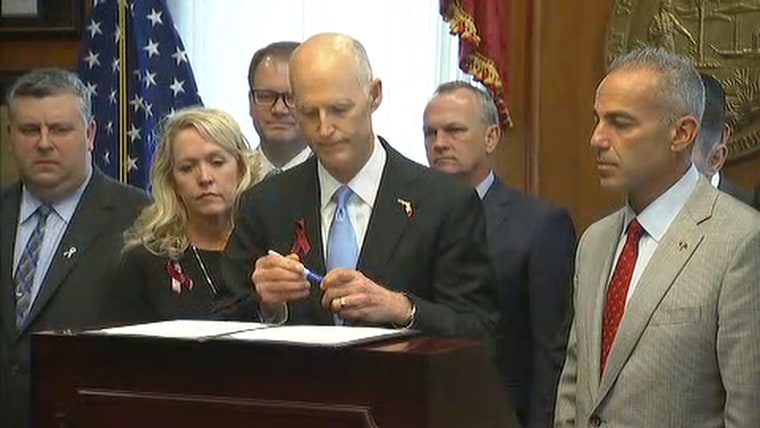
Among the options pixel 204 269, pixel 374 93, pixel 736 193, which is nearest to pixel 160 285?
pixel 204 269

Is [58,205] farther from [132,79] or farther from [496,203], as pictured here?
[132,79]

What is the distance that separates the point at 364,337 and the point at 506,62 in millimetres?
3546

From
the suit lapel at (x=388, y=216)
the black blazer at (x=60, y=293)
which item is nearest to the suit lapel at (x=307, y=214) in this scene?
the suit lapel at (x=388, y=216)

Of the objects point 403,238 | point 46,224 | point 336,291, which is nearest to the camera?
point 336,291

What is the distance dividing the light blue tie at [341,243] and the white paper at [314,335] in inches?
20.5

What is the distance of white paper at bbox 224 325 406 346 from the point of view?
84.7 inches

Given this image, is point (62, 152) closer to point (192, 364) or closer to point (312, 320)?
point (312, 320)

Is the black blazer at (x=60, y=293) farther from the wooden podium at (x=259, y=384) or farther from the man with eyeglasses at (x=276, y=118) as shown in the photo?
the wooden podium at (x=259, y=384)

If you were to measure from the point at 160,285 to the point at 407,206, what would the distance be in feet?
3.71

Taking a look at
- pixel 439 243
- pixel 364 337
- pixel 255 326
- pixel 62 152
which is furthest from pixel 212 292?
pixel 364 337

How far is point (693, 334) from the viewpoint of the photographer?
296cm

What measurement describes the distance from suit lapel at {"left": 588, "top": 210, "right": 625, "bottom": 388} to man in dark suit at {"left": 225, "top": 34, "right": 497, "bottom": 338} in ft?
1.05

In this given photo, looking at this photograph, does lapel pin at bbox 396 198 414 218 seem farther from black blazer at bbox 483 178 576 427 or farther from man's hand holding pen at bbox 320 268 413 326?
black blazer at bbox 483 178 576 427

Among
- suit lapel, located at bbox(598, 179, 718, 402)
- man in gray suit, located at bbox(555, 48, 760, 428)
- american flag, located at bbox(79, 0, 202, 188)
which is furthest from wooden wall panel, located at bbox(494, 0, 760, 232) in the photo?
suit lapel, located at bbox(598, 179, 718, 402)
